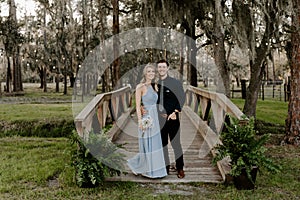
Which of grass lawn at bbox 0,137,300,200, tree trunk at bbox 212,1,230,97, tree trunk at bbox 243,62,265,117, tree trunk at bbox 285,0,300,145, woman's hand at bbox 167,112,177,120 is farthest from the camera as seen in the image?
tree trunk at bbox 243,62,265,117

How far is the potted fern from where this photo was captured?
12.6ft

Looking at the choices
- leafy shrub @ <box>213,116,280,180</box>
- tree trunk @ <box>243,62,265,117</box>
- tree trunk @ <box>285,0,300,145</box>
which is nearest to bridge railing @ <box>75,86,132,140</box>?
leafy shrub @ <box>213,116,280,180</box>

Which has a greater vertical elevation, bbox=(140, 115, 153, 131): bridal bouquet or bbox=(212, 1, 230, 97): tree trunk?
bbox=(212, 1, 230, 97): tree trunk

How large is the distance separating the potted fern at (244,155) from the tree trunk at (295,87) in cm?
281

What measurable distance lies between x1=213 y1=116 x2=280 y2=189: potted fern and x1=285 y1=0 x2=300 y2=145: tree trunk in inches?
110

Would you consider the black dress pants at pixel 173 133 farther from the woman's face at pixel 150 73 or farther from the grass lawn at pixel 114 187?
the woman's face at pixel 150 73

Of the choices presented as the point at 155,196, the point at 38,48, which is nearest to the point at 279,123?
the point at 155,196

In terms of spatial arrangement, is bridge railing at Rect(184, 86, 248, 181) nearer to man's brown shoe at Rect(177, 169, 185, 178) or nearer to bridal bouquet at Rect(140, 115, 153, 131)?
man's brown shoe at Rect(177, 169, 185, 178)

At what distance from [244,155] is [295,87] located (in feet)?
10.4

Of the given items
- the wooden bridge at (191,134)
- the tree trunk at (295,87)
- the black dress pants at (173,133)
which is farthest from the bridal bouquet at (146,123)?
the tree trunk at (295,87)

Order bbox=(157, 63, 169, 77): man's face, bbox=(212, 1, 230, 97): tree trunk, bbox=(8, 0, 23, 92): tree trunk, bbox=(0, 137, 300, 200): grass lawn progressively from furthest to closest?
bbox=(8, 0, 23, 92): tree trunk, bbox=(212, 1, 230, 97): tree trunk, bbox=(157, 63, 169, 77): man's face, bbox=(0, 137, 300, 200): grass lawn

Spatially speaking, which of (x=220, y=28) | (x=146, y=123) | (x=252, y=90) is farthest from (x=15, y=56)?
(x=146, y=123)

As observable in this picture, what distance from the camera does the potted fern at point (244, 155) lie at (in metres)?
3.85

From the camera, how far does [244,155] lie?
391 centimetres
